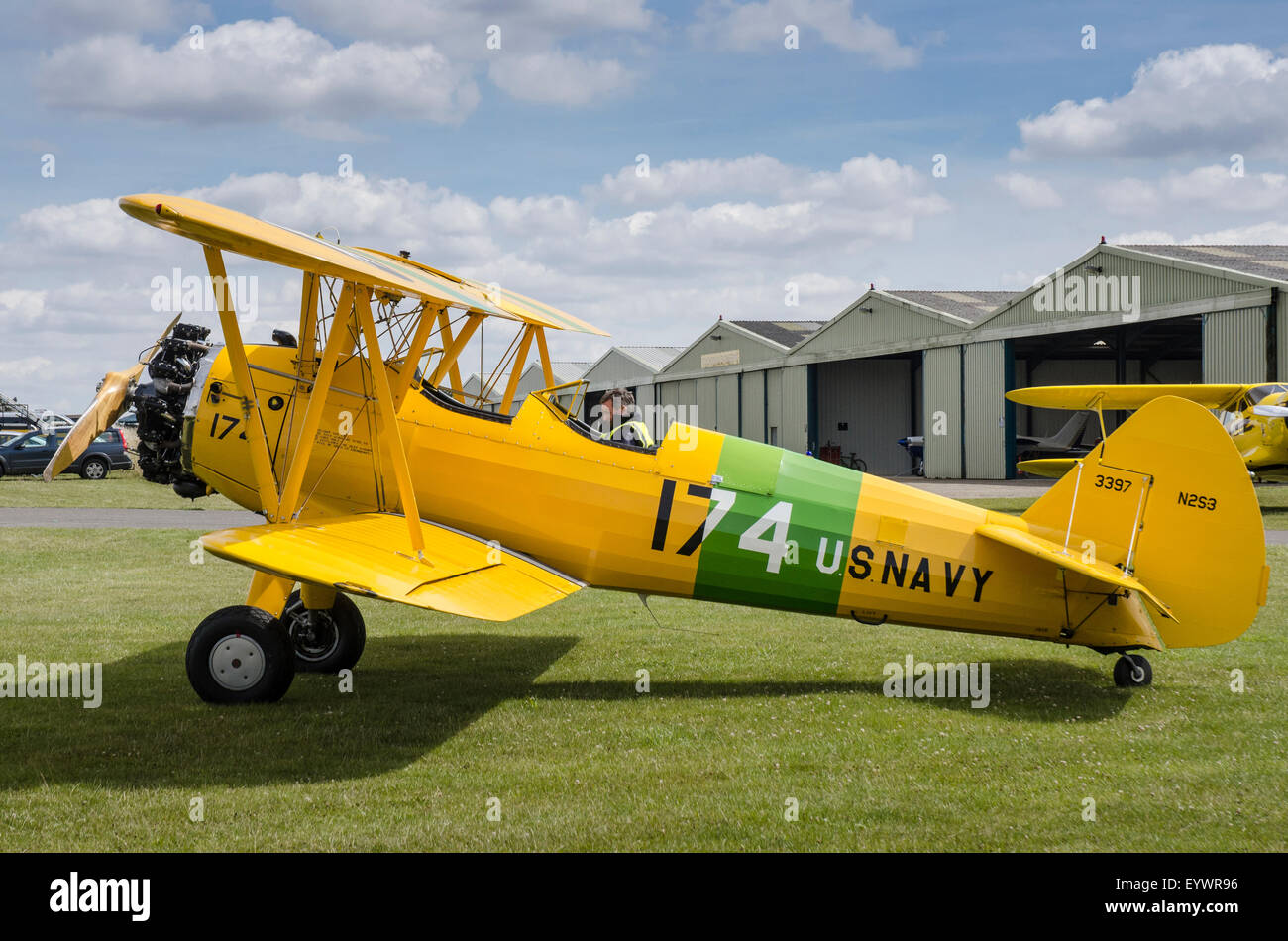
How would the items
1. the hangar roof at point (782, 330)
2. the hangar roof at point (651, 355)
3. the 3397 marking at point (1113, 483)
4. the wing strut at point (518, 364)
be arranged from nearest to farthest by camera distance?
the 3397 marking at point (1113, 483) < the wing strut at point (518, 364) < the hangar roof at point (782, 330) < the hangar roof at point (651, 355)

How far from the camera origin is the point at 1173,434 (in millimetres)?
6621

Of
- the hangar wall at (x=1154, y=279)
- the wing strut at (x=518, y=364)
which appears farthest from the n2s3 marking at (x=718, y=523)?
the hangar wall at (x=1154, y=279)

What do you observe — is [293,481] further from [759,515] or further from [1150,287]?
[1150,287]

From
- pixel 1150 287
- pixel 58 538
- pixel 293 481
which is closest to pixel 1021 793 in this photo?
pixel 293 481

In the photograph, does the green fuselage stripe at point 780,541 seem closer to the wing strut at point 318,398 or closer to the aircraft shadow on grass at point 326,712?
the aircraft shadow on grass at point 326,712

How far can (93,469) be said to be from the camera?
104 feet

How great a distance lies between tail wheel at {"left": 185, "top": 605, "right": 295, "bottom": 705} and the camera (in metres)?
6.57

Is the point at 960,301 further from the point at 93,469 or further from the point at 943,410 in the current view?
the point at 93,469

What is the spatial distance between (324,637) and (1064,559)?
541cm

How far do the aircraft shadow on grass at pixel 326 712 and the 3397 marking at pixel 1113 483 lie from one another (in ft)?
4.59

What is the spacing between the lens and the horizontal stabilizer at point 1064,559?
6258mm

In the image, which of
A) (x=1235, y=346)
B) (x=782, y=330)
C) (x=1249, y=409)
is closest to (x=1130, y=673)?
(x=1249, y=409)
